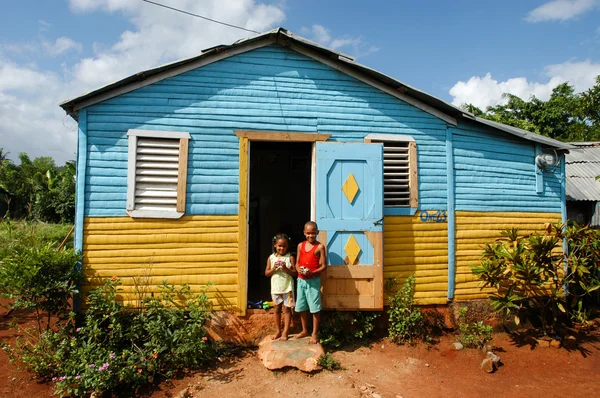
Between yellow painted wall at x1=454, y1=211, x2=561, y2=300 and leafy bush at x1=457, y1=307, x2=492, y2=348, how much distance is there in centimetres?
34

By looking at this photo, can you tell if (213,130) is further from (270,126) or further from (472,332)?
(472,332)

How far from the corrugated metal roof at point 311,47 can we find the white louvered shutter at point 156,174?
A: 2.68 feet

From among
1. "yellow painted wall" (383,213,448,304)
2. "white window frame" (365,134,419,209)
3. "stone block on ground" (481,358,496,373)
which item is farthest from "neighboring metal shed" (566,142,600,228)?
"stone block on ground" (481,358,496,373)

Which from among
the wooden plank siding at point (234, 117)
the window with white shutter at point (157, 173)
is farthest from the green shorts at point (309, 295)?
the window with white shutter at point (157, 173)

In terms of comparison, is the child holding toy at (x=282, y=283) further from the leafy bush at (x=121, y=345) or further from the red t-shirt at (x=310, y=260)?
the leafy bush at (x=121, y=345)

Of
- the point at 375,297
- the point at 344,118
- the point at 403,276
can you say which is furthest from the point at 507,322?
the point at 344,118

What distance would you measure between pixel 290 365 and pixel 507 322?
3.87 metres

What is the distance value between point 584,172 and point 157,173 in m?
9.86

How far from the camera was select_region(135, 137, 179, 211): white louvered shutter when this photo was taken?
17.0ft

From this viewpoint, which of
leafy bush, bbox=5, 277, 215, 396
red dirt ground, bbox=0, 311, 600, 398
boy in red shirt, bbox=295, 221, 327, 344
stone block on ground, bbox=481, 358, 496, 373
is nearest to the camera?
leafy bush, bbox=5, 277, 215, 396

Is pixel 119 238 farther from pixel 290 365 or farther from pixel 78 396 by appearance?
pixel 290 365

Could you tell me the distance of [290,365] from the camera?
4566 mm

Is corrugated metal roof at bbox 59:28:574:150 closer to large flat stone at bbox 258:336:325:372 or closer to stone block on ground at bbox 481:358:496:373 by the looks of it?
stone block on ground at bbox 481:358:496:373

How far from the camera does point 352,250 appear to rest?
5.27 meters
